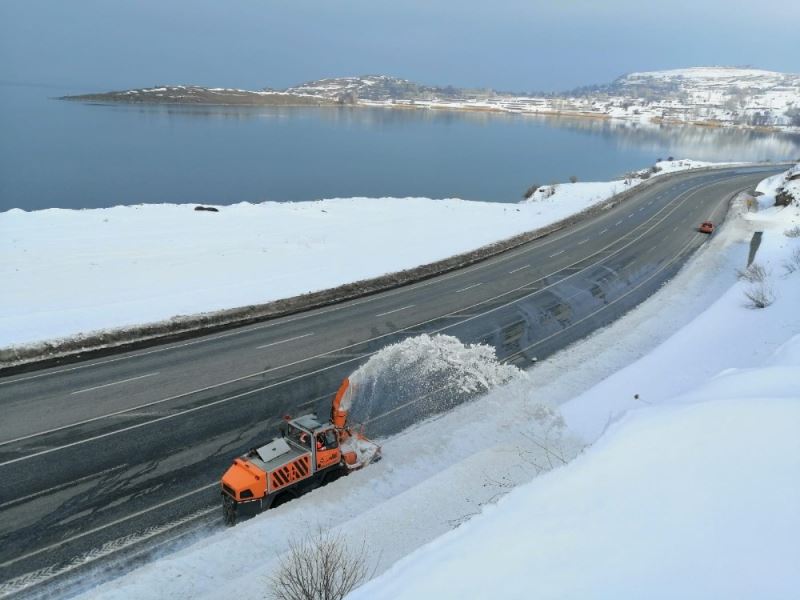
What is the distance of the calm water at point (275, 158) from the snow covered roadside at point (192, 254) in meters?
25.0

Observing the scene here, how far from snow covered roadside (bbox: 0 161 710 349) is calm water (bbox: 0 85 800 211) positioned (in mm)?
25016

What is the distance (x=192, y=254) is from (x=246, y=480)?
2418 cm

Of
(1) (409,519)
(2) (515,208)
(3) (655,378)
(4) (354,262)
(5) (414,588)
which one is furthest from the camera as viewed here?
(2) (515,208)

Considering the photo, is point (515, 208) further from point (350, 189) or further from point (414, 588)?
point (414, 588)

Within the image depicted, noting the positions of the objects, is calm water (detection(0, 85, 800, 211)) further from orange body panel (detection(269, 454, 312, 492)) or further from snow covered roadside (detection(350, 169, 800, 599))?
snow covered roadside (detection(350, 169, 800, 599))

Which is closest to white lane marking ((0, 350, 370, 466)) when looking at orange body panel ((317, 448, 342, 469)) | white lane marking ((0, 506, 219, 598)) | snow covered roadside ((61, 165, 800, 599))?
white lane marking ((0, 506, 219, 598))

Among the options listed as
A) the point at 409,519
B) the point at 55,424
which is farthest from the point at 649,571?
the point at 55,424

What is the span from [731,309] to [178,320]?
89.3 ft

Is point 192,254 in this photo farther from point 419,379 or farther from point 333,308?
point 419,379

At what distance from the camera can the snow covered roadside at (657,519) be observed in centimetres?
703

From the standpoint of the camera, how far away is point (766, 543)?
23.9ft

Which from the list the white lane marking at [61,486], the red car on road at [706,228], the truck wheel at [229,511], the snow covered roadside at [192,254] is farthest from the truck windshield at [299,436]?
the red car on road at [706,228]

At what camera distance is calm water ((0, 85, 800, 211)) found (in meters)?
72.8

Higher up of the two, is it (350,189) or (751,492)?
(751,492)
